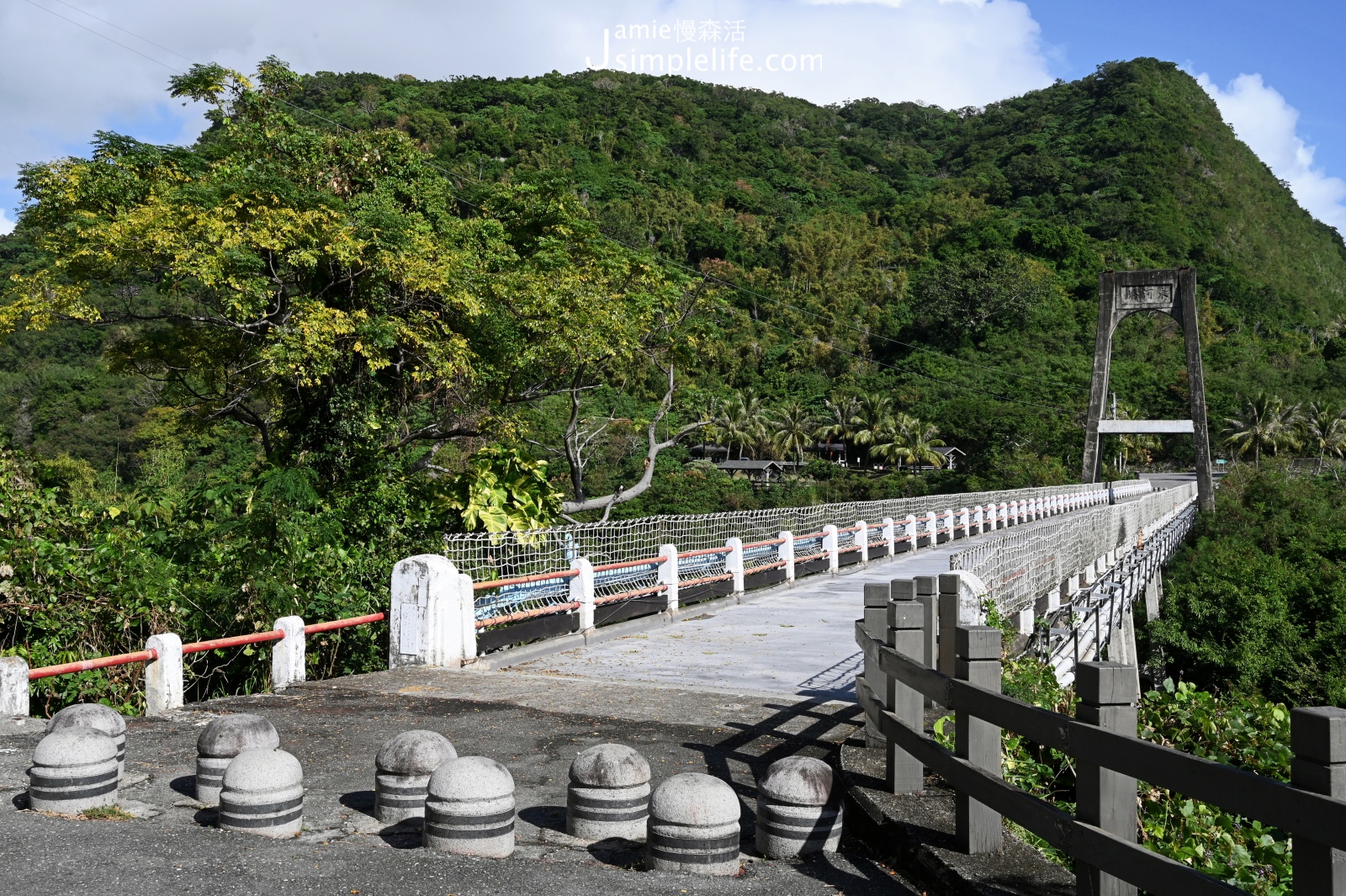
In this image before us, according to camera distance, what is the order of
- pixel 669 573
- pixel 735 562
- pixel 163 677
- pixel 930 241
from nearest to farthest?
pixel 163 677
pixel 669 573
pixel 735 562
pixel 930 241

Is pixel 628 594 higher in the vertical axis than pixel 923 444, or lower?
Answer: lower

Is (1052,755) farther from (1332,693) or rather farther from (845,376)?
(845,376)

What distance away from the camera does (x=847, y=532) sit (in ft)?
74.6

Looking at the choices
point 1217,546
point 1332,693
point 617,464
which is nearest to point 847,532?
point 1332,693

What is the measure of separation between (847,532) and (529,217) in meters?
9.10

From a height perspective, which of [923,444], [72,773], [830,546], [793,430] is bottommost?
[830,546]

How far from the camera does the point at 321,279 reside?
17688 mm

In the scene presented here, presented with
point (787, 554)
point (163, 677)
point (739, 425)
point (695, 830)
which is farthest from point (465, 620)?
point (739, 425)

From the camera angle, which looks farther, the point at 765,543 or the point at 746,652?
the point at 765,543

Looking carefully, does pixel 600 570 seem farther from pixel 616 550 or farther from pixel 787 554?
pixel 787 554

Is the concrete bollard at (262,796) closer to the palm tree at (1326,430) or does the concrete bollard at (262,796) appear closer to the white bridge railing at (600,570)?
the white bridge railing at (600,570)

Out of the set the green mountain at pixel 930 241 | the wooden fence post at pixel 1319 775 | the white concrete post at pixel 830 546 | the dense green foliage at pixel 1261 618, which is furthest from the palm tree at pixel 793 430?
the wooden fence post at pixel 1319 775

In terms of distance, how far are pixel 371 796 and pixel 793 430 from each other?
83920 millimetres

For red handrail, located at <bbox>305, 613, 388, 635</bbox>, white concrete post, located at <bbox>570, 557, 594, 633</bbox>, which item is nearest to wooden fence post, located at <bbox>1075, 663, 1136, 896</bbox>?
red handrail, located at <bbox>305, 613, 388, 635</bbox>
